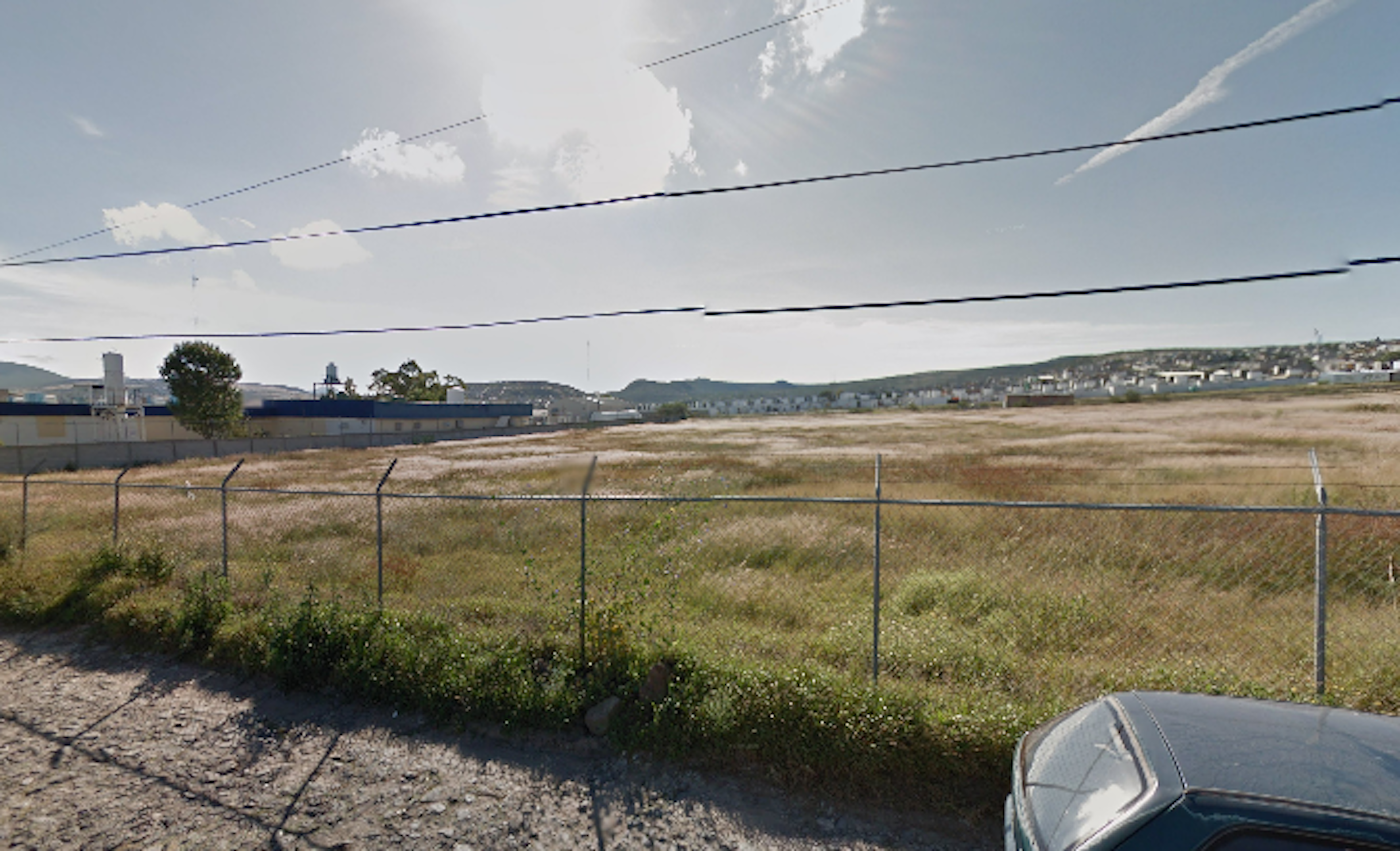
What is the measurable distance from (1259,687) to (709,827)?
4.22 m

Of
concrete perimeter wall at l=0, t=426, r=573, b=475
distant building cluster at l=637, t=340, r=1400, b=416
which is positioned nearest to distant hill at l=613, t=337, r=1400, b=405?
distant building cluster at l=637, t=340, r=1400, b=416

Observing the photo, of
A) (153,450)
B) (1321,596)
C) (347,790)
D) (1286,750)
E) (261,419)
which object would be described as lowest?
(347,790)

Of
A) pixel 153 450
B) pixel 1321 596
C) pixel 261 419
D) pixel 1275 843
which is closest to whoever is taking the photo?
pixel 1275 843

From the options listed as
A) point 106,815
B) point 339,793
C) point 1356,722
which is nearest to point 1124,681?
point 1356,722

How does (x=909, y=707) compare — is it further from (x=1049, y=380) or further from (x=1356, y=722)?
(x=1049, y=380)

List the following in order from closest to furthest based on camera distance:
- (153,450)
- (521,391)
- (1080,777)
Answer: (1080,777)
(153,450)
(521,391)

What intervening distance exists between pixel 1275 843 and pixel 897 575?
614cm

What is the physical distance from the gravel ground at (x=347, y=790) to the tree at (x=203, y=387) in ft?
146

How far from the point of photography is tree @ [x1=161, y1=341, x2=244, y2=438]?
3800 centimetres

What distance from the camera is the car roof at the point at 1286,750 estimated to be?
6.10ft

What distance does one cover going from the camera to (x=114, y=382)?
36.1 m

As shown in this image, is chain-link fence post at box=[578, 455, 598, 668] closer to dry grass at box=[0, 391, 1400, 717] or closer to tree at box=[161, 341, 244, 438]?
dry grass at box=[0, 391, 1400, 717]

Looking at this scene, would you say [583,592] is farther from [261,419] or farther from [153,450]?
[261,419]

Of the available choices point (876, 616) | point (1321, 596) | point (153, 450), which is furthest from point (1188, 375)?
point (153, 450)
